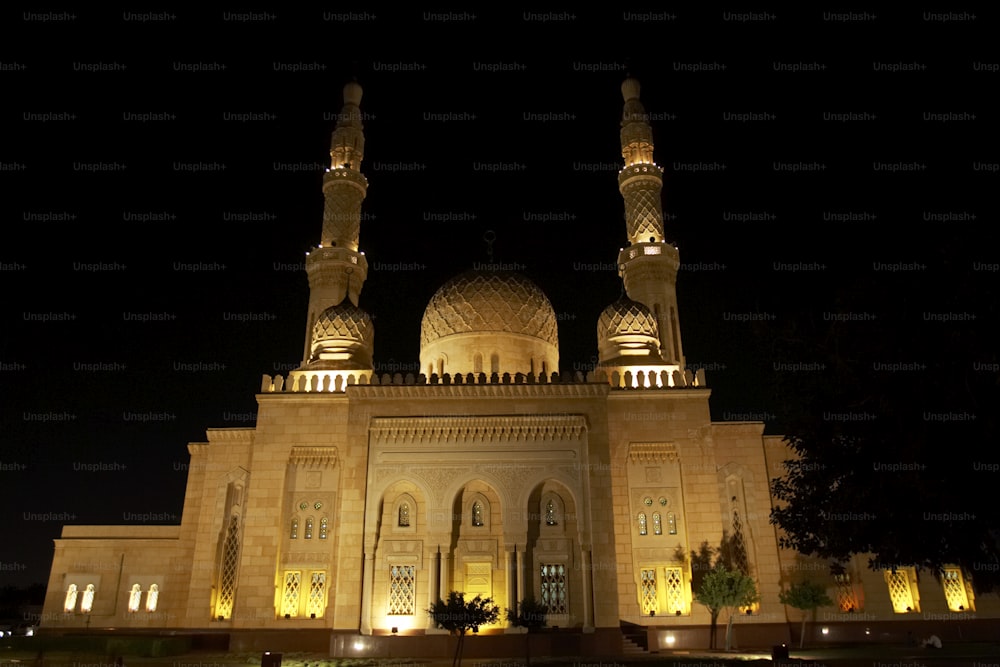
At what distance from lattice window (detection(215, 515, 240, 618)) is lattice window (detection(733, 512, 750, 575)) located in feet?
45.5

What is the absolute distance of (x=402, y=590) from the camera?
18688 mm

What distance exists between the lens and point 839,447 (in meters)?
11.0

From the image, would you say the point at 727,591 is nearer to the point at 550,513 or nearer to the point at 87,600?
the point at 550,513

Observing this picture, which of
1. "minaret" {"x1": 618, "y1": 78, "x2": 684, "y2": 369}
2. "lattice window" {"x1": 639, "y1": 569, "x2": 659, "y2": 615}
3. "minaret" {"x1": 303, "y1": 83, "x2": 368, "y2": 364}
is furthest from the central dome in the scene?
"lattice window" {"x1": 639, "y1": 569, "x2": 659, "y2": 615}

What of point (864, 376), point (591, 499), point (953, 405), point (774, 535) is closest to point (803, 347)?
point (864, 376)

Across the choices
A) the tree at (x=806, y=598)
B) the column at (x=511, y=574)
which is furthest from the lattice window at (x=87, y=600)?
the tree at (x=806, y=598)

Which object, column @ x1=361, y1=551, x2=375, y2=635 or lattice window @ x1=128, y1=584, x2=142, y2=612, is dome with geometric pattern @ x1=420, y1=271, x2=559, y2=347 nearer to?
column @ x1=361, y1=551, x2=375, y2=635

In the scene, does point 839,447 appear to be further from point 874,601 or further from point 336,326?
point 336,326

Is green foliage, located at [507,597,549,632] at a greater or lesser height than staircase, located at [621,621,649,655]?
greater

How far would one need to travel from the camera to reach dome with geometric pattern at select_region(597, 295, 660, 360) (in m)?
23.5

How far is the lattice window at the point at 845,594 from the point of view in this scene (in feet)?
66.3

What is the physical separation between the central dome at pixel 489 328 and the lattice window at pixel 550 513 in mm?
5615

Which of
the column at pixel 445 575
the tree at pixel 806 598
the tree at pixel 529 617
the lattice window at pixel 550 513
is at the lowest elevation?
the tree at pixel 529 617

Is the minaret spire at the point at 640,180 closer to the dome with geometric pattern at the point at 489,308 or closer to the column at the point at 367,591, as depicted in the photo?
the dome with geometric pattern at the point at 489,308
